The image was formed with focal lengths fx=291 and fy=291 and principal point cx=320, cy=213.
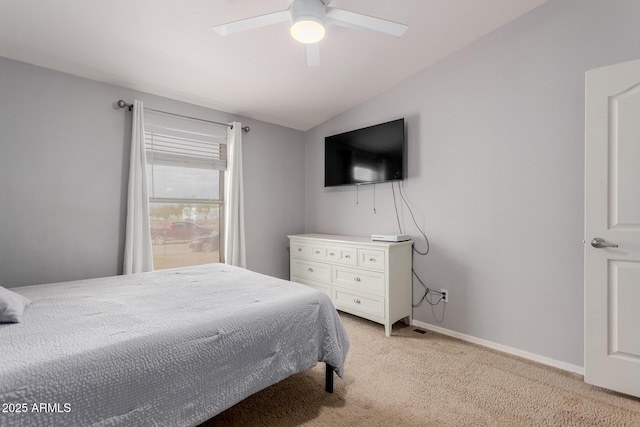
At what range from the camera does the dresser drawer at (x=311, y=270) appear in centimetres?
330

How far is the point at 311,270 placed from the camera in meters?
3.47

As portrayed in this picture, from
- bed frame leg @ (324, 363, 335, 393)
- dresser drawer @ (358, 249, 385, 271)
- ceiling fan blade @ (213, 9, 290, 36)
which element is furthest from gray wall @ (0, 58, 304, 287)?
dresser drawer @ (358, 249, 385, 271)

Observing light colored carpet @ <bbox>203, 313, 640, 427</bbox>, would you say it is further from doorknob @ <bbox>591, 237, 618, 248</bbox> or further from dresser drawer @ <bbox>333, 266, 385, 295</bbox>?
doorknob @ <bbox>591, 237, 618, 248</bbox>

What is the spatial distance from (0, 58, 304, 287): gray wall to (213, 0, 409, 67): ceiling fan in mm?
1585

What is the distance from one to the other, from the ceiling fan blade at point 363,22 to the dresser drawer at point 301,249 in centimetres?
→ 230

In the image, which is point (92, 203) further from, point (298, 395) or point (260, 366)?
point (298, 395)

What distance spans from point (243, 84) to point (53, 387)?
274cm

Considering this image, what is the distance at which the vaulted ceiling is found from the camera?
197cm

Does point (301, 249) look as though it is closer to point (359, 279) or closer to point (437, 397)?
point (359, 279)

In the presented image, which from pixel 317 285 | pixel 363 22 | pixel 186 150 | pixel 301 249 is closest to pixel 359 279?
pixel 317 285

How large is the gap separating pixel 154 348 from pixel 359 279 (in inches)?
Answer: 81.7

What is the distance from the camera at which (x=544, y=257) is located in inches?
90.4

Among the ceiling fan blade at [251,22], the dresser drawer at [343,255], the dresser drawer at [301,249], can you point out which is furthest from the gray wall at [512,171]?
the ceiling fan blade at [251,22]

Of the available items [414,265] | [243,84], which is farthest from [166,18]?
[414,265]
